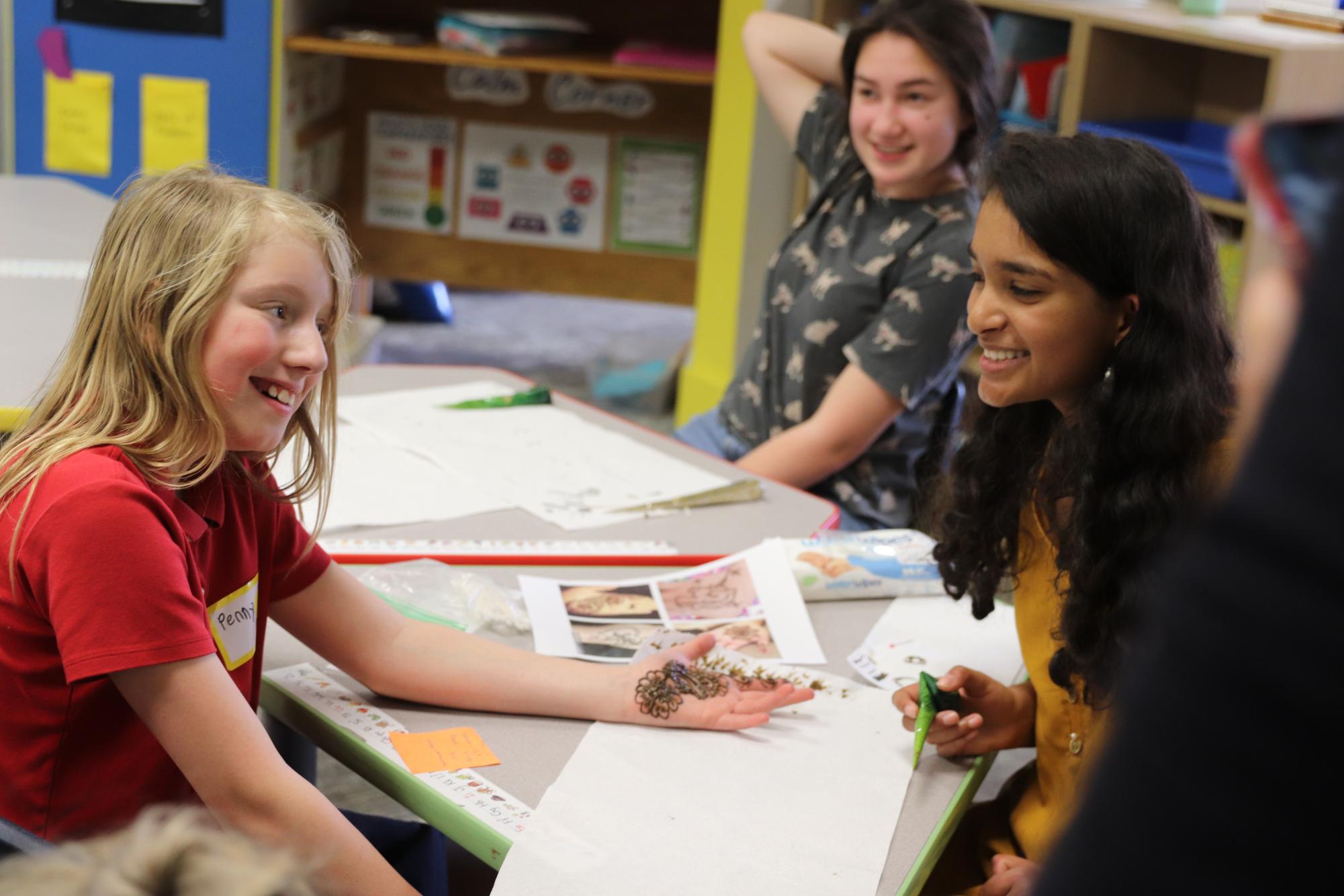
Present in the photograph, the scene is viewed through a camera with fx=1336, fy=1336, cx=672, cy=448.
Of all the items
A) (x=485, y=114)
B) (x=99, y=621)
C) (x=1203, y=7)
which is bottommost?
(x=99, y=621)

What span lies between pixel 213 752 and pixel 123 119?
9.02 ft

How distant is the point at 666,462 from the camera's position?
1736 mm

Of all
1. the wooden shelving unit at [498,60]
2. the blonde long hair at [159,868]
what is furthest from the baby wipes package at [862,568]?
the wooden shelving unit at [498,60]

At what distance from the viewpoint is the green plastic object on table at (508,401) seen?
1877 mm

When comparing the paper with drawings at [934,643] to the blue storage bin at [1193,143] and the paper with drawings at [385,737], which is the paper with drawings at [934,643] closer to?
the paper with drawings at [385,737]

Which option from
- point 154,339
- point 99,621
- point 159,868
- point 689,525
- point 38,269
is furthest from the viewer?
point 38,269

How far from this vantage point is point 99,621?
867 mm

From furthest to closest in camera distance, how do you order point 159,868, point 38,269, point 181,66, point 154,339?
point 181,66
point 38,269
point 154,339
point 159,868

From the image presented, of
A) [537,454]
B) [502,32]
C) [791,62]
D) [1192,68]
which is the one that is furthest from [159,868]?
[502,32]

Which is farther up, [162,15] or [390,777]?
[162,15]

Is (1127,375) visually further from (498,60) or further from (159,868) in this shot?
(498,60)

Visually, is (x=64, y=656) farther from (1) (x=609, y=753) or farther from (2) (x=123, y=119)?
(2) (x=123, y=119)

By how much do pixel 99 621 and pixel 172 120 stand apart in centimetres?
267

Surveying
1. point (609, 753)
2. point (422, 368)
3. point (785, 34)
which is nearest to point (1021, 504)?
point (609, 753)
